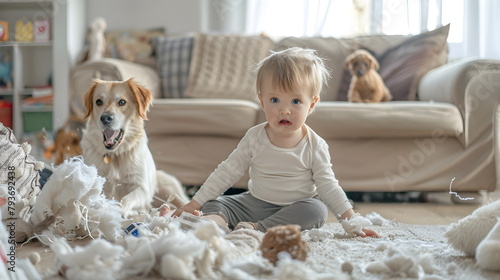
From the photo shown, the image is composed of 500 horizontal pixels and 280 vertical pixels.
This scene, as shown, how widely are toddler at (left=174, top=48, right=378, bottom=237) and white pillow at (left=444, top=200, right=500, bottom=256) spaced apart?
0.78 feet

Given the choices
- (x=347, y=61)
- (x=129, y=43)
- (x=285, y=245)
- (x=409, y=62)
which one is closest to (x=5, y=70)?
(x=129, y=43)

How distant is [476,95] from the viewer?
2.46 m

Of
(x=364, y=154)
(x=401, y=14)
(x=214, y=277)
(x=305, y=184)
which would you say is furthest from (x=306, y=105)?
(x=401, y=14)

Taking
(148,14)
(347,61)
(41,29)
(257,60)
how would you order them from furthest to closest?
(148,14) → (41,29) → (257,60) → (347,61)

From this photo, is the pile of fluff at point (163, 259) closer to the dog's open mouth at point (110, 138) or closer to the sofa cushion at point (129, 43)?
the dog's open mouth at point (110, 138)

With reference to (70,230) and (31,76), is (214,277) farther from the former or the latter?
(31,76)

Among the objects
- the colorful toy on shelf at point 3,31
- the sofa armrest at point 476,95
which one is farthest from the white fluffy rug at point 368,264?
the colorful toy on shelf at point 3,31

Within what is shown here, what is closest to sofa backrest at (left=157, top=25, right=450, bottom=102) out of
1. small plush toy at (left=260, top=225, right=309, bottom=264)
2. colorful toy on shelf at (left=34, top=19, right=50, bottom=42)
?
colorful toy on shelf at (left=34, top=19, right=50, bottom=42)

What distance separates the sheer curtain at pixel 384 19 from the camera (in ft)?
12.3

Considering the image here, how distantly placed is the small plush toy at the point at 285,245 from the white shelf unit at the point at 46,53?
121 inches

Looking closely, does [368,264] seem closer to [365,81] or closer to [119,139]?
[119,139]

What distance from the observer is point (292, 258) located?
3.65 feet

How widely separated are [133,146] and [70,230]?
516 millimetres

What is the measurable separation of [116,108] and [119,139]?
101 millimetres
